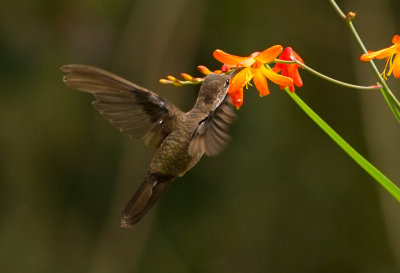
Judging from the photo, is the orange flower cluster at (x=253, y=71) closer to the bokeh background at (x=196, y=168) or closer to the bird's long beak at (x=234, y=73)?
the bird's long beak at (x=234, y=73)

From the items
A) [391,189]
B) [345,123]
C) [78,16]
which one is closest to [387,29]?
[345,123]

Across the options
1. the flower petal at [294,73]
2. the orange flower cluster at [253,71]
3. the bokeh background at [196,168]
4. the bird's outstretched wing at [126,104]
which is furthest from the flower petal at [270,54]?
the bokeh background at [196,168]

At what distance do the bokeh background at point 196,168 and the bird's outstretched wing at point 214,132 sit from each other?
2.03 m

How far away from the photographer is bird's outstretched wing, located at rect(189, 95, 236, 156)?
114 centimetres

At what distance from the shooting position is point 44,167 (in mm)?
3455

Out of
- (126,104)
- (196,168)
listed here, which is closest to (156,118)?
(126,104)

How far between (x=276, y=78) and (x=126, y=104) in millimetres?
335

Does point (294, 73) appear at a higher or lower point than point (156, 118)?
higher

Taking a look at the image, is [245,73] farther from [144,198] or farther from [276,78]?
[144,198]

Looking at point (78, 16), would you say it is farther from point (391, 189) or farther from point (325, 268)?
point (391, 189)

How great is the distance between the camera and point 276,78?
123 cm

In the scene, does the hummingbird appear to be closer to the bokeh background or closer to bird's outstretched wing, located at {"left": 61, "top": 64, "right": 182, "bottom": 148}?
bird's outstretched wing, located at {"left": 61, "top": 64, "right": 182, "bottom": 148}

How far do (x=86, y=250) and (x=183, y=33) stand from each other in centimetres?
128

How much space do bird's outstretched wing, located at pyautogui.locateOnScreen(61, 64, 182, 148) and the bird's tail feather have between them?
91mm
